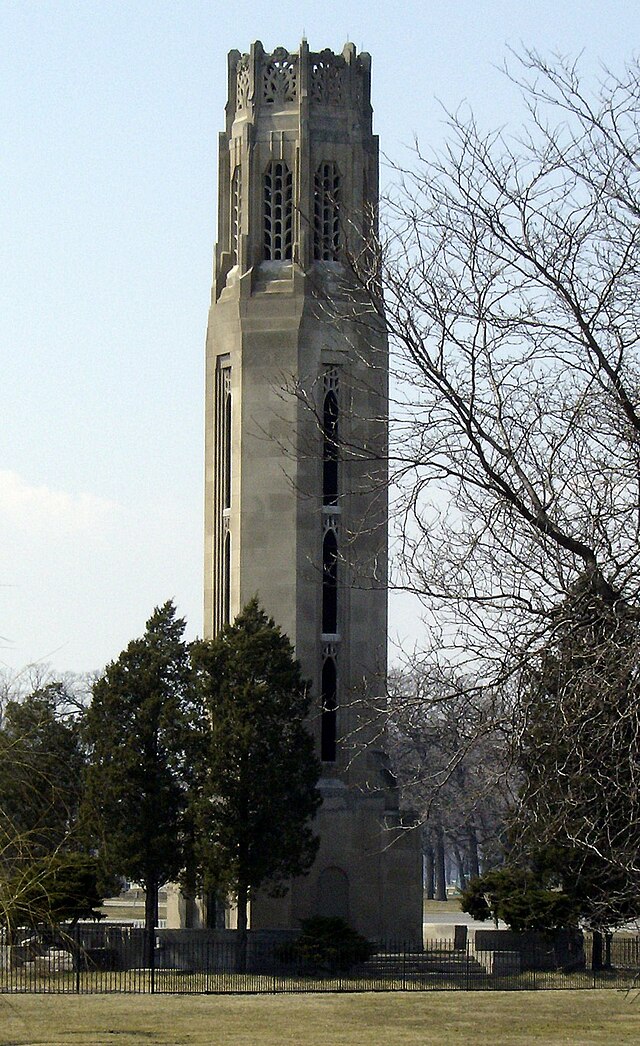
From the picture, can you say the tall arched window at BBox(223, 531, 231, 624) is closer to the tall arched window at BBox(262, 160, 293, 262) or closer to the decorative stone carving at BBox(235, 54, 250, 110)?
the tall arched window at BBox(262, 160, 293, 262)

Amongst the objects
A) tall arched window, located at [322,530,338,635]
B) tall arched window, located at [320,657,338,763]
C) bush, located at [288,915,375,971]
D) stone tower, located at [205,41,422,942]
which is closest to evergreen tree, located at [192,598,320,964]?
bush, located at [288,915,375,971]

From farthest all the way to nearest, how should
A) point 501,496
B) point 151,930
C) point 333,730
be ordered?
point 333,730
point 151,930
point 501,496

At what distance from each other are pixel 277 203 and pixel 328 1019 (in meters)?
27.6

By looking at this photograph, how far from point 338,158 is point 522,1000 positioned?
2667 centimetres

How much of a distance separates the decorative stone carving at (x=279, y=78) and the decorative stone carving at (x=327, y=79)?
2.10 feet

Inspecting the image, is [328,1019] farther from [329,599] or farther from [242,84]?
[242,84]

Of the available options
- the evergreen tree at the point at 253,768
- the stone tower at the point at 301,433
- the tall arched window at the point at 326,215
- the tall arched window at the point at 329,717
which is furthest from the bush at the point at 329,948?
the tall arched window at the point at 326,215

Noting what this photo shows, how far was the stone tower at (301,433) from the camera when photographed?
49.4 m

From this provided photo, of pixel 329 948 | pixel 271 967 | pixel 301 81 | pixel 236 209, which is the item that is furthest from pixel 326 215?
pixel 271 967

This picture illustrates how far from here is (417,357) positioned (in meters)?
11.8

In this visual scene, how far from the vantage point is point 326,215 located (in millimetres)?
53656

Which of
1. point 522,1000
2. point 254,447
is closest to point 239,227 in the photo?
point 254,447

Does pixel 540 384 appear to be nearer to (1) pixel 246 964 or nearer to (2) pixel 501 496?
(2) pixel 501 496

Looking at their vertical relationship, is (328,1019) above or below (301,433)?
below
